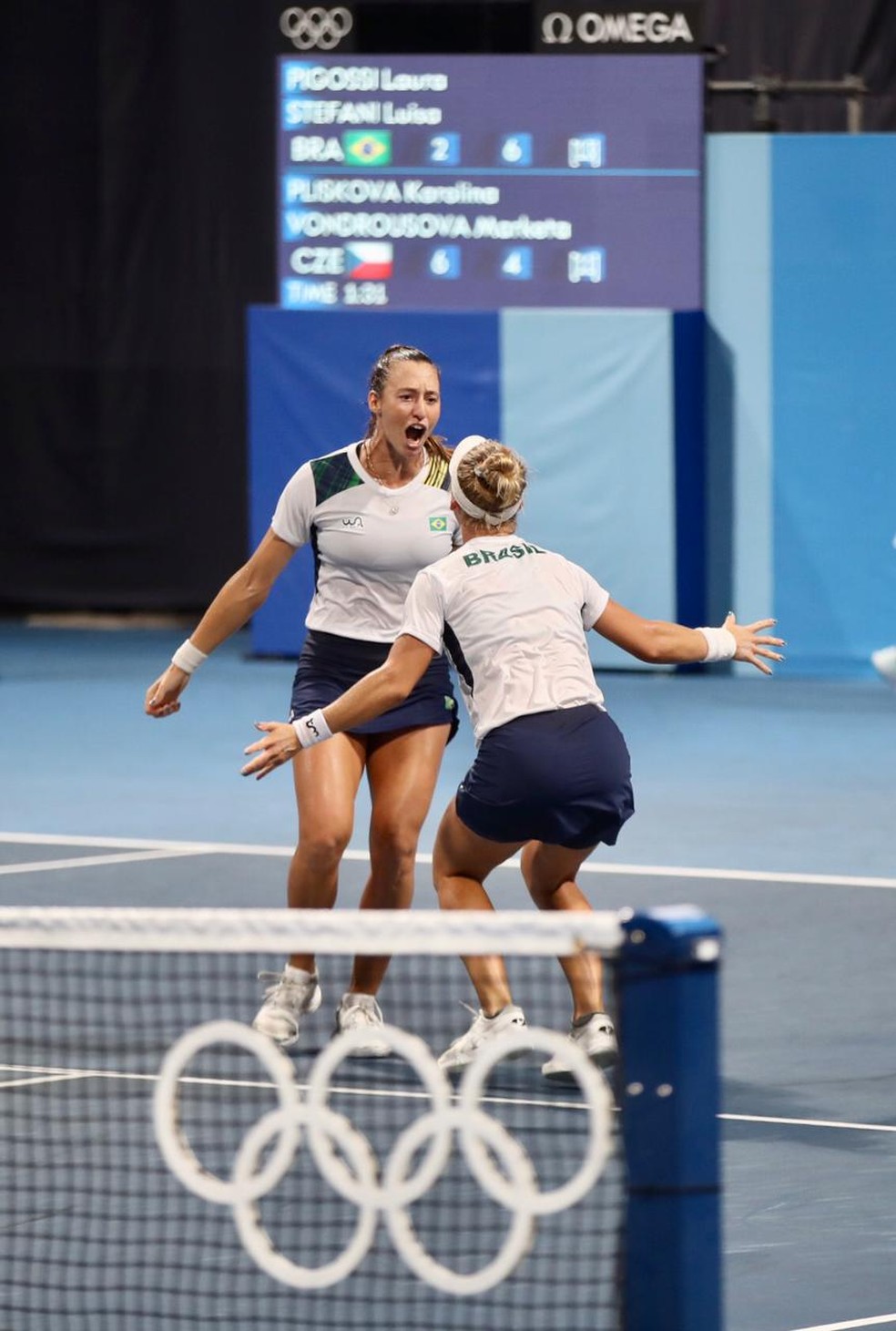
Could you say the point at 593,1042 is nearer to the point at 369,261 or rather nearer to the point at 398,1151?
the point at 398,1151

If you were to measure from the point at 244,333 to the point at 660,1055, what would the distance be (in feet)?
44.4

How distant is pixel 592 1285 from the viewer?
443 centimetres

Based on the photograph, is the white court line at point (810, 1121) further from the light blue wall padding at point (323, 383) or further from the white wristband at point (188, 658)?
the light blue wall padding at point (323, 383)

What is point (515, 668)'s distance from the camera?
566 cm

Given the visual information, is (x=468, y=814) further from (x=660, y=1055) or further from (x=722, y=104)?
(x=722, y=104)

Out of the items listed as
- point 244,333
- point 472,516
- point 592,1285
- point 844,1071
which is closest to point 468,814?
point 472,516

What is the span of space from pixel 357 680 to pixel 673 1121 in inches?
132

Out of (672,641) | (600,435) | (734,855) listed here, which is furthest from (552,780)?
(600,435)

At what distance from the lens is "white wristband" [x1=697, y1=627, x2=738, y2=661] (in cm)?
569

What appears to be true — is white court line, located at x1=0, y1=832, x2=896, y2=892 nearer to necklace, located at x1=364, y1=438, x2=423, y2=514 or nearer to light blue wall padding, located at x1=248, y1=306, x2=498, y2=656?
necklace, located at x1=364, y1=438, x2=423, y2=514

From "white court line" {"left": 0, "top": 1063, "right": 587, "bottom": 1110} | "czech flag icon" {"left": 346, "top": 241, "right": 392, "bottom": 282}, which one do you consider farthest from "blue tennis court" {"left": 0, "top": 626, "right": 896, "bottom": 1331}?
"czech flag icon" {"left": 346, "top": 241, "right": 392, "bottom": 282}

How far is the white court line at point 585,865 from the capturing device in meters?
8.48

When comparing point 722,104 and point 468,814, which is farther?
point 722,104

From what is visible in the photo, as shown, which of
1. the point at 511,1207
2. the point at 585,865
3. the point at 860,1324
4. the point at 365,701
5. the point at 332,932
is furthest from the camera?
the point at 585,865
